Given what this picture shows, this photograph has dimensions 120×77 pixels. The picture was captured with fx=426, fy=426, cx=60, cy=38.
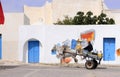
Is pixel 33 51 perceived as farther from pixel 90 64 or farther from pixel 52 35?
pixel 90 64

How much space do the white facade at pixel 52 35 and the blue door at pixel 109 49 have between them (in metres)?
0.30

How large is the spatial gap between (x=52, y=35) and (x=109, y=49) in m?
5.00

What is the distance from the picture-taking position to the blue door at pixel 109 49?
35.6 meters

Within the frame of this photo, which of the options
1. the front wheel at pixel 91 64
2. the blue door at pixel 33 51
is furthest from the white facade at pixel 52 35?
Result: the front wheel at pixel 91 64

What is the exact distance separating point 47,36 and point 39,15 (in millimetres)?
20337

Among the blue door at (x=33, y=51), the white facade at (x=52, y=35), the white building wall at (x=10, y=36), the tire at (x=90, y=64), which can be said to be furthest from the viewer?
the white building wall at (x=10, y=36)

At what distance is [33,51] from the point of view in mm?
37250

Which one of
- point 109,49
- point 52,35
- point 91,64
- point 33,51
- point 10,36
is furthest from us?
point 10,36

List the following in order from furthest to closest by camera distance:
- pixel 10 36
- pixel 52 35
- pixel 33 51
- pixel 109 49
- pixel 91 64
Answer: pixel 10 36 → pixel 33 51 → pixel 52 35 → pixel 109 49 → pixel 91 64

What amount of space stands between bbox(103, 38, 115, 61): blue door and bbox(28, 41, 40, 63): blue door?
5.88 metres

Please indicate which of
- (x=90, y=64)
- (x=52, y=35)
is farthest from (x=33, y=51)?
(x=90, y=64)

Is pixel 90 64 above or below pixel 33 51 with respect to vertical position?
below

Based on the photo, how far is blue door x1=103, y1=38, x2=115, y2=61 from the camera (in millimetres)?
35625

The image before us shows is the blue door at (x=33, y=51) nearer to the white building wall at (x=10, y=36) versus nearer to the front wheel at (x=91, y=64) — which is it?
the white building wall at (x=10, y=36)
